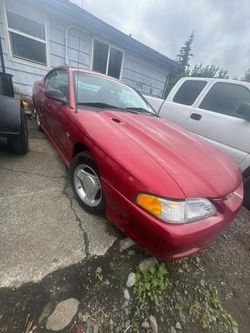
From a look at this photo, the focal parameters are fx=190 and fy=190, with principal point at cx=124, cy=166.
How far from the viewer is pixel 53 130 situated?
3.01 m

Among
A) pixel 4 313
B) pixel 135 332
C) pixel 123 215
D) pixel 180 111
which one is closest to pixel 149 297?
pixel 135 332

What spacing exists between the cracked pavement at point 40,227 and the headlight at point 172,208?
83 cm

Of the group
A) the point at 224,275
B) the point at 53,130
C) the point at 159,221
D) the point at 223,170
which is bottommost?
the point at 224,275

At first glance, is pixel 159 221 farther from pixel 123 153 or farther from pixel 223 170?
pixel 223 170

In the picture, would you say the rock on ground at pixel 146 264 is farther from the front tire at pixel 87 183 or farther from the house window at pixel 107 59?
the house window at pixel 107 59

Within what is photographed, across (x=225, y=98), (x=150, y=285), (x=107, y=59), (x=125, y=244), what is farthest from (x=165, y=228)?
(x=107, y=59)

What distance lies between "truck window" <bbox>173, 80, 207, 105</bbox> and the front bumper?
2.68 meters

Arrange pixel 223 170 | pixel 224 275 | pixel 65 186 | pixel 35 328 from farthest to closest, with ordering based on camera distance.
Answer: pixel 65 186 < pixel 224 275 < pixel 223 170 < pixel 35 328

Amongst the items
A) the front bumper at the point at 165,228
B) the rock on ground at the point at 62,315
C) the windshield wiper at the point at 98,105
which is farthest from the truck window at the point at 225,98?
the rock on ground at the point at 62,315

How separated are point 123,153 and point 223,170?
970mm

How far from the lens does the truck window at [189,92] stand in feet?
12.3

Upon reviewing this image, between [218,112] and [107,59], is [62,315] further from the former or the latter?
[107,59]

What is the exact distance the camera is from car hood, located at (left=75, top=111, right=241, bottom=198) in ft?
4.91

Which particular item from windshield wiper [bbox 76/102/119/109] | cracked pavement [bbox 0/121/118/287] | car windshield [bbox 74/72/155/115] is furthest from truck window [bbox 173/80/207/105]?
cracked pavement [bbox 0/121/118/287]
